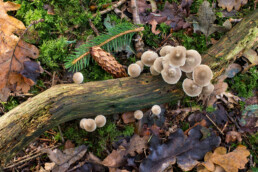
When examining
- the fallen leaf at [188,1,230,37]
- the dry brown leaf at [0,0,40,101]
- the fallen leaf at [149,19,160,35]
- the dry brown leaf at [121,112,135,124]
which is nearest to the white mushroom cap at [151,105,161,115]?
the dry brown leaf at [121,112,135,124]

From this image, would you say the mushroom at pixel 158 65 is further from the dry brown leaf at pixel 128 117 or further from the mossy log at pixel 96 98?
the dry brown leaf at pixel 128 117

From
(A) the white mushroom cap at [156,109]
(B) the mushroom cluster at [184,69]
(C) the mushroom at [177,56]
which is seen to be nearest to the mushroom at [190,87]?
(B) the mushroom cluster at [184,69]

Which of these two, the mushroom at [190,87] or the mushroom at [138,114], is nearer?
the mushroom at [190,87]

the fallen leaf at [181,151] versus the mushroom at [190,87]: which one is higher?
the mushroom at [190,87]

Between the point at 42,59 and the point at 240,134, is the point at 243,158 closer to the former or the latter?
the point at 240,134

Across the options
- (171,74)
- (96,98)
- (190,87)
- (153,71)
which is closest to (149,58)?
(153,71)

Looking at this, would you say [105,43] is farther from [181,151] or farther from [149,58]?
[181,151]
